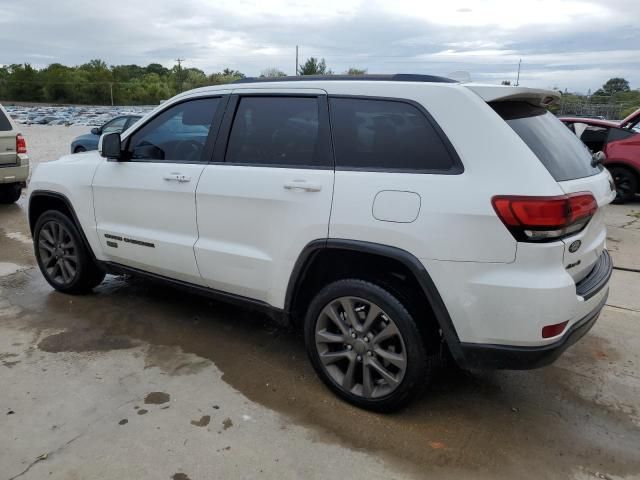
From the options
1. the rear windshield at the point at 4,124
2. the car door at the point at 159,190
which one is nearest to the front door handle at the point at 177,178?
the car door at the point at 159,190

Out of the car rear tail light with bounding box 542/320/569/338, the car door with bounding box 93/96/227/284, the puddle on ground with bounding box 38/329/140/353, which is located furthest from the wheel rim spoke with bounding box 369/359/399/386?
the puddle on ground with bounding box 38/329/140/353

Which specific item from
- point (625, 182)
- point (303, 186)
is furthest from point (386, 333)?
point (625, 182)

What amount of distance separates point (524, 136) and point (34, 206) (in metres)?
4.29

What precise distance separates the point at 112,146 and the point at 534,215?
3.03 metres

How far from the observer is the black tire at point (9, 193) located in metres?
9.59

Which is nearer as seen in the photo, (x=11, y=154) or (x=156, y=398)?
(x=156, y=398)

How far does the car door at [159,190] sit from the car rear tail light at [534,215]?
2024mm

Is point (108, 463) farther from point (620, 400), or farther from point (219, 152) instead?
point (620, 400)

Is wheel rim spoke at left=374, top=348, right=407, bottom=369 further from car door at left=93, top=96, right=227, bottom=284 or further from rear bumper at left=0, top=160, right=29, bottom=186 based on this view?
rear bumper at left=0, top=160, right=29, bottom=186

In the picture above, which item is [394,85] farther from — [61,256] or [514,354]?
[61,256]

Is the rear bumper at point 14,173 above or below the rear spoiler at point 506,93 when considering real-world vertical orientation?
below

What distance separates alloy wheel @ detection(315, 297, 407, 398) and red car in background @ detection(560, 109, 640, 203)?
7.89 metres

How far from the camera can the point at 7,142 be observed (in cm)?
904

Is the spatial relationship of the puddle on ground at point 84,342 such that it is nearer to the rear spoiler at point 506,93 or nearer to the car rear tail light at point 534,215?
the car rear tail light at point 534,215
